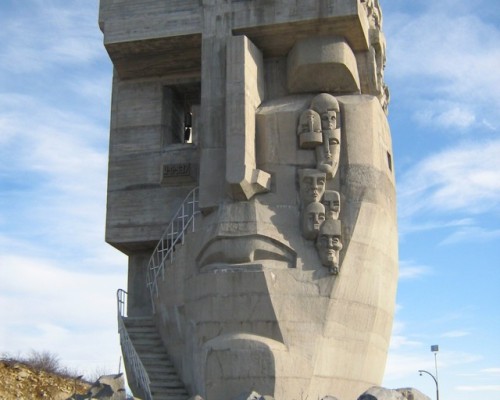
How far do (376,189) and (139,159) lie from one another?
217 inches

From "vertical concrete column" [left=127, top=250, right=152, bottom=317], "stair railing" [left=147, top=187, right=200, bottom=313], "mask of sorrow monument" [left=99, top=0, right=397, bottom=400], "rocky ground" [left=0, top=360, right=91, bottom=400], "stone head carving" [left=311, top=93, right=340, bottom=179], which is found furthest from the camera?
"rocky ground" [left=0, top=360, right=91, bottom=400]

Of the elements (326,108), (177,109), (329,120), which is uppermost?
(177,109)

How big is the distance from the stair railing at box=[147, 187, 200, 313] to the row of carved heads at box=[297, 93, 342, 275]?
8.10 feet

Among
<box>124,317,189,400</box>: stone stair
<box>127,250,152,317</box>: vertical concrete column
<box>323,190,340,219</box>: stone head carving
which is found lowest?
<box>124,317,189,400</box>: stone stair

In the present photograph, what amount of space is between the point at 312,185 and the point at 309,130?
111cm

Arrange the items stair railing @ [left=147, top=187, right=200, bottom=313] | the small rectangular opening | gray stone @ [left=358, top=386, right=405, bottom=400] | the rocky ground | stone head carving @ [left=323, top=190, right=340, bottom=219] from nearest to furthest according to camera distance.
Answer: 1. gray stone @ [left=358, top=386, right=405, bottom=400]
2. stone head carving @ [left=323, top=190, right=340, bottom=219]
3. stair railing @ [left=147, top=187, right=200, bottom=313]
4. the small rectangular opening
5. the rocky ground

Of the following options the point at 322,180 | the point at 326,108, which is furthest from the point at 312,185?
the point at 326,108

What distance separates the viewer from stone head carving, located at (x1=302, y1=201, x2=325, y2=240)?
1488cm

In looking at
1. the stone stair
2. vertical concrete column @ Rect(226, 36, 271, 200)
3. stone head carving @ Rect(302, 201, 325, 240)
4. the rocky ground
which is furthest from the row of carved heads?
the rocky ground

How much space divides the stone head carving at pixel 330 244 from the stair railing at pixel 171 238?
2760 mm

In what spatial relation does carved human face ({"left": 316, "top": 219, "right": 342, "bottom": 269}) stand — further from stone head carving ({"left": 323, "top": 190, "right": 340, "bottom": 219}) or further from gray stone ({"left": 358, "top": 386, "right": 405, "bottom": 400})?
gray stone ({"left": 358, "top": 386, "right": 405, "bottom": 400})

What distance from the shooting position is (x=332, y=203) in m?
15.1

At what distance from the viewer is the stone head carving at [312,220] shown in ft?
48.8

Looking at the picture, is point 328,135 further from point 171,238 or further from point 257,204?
point 171,238
